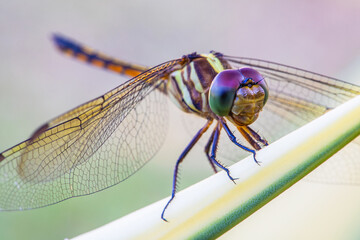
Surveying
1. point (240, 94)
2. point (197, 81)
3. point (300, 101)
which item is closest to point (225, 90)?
point (240, 94)

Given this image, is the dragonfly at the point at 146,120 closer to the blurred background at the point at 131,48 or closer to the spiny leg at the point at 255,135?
the spiny leg at the point at 255,135

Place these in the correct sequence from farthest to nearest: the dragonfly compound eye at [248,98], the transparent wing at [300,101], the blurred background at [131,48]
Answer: the blurred background at [131,48] < the transparent wing at [300,101] < the dragonfly compound eye at [248,98]

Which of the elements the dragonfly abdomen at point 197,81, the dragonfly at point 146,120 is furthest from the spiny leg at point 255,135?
the dragonfly abdomen at point 197,81

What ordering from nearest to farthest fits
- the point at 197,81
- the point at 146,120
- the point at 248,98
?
1. the point at 248,98
2. the point at 197,81
3. the point at 146,120

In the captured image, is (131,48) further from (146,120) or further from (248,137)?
(248,137)

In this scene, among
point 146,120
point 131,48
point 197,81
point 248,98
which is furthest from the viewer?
point 131,48

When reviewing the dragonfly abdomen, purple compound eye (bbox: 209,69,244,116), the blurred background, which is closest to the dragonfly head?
purple compound eye (bbox: 209,69,244,116)
